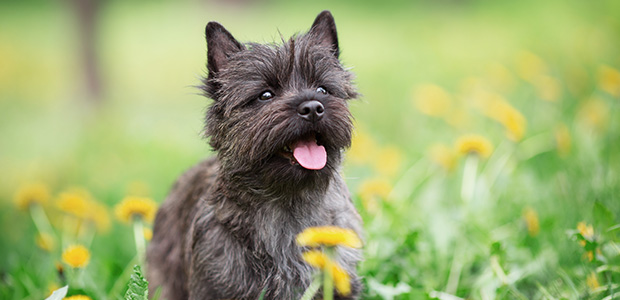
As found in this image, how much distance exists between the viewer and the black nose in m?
2.89

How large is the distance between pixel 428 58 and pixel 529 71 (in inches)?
129

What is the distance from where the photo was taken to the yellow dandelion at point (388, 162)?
226 inches

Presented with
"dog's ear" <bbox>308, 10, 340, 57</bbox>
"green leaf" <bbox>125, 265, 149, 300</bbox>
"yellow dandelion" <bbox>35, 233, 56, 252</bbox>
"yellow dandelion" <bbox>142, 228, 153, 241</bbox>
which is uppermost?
"dog's ear" <bbox>308, 10, 340, 57</bbox>

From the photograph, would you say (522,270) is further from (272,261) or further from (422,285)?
(272,261)

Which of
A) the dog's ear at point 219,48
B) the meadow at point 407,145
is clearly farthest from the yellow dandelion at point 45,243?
the dog's ear at point 219,48

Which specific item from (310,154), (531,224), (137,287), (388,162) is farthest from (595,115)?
(137,287)

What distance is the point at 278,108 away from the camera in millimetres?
2949

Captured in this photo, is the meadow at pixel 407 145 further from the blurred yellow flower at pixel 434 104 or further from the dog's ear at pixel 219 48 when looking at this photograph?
the dog's ear at pixel 219 48

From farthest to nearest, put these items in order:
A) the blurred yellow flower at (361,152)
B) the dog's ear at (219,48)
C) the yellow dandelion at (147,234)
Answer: the blurred yellow flower at (361,152), the yellow dandelion at (147,234), the dog's ear at (219,48)

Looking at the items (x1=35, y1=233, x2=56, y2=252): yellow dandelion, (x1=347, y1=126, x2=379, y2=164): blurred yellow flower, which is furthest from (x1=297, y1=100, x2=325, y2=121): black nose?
(x1=347, y1=126, x2=379, y2=164): blurred yellow flower

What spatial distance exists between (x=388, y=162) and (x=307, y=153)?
9.49 feet

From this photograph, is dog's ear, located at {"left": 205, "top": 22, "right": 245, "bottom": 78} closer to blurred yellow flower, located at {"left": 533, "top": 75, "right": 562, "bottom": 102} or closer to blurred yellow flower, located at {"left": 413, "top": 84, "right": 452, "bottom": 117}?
blurred yellow flower, located at {"left": 413, "top": 84, "right": 452, "bottom": 117}

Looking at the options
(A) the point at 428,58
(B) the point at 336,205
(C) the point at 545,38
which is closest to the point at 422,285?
(B) the point at 336,205

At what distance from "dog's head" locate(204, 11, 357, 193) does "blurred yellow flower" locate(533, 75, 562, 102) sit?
3.74 metres
